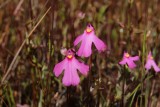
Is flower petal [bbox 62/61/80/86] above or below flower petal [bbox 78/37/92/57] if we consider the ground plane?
below

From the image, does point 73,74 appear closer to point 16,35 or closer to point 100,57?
point 100,57

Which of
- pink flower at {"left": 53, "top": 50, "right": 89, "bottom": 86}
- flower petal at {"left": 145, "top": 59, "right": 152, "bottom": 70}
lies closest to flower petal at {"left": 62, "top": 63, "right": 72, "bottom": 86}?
pink flower at {"left": 53, "top": 50, "right": 89, "bottom": 86}

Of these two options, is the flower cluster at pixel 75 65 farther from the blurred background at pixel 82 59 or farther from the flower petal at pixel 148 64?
the flower petal at pixel 148 64

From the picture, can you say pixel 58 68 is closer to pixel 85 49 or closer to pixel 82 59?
pixel 85 49

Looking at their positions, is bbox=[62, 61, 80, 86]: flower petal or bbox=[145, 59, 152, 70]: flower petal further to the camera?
bbox=[145, 59, 152, 70]: flower petal

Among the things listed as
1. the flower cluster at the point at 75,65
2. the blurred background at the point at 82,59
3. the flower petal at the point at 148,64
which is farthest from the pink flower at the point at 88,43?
the flower petal at the point at 148,64

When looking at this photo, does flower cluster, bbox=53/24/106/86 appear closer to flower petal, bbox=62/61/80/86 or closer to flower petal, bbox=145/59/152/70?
flower petal, bbox=62/61/80/86
